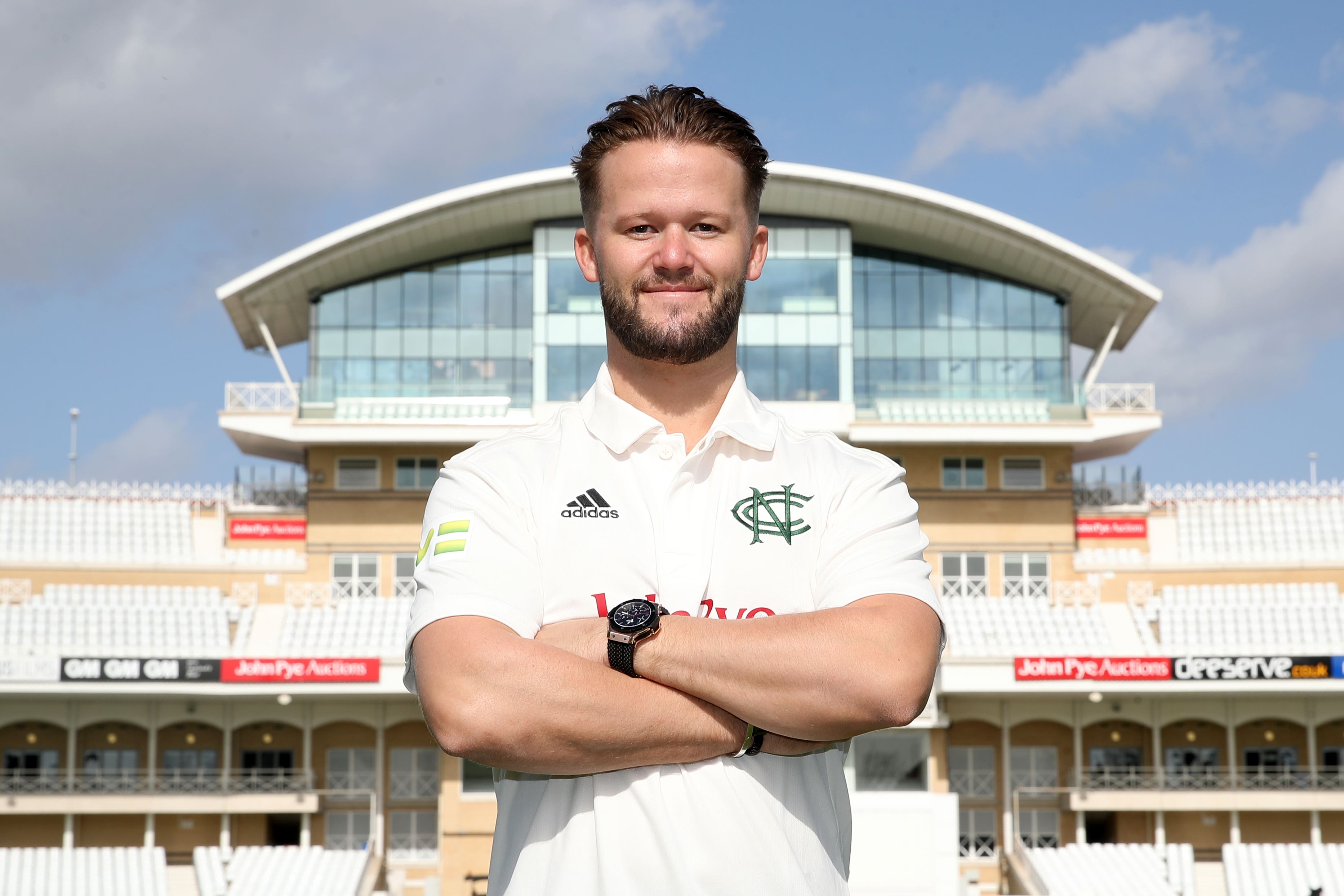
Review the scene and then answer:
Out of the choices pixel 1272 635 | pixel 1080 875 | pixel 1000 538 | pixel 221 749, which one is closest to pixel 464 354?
pixel 221 749

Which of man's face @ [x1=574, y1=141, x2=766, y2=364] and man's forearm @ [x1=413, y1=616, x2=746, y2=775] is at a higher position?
man's face @ [x1=574, y1=141, x2=766, y2=364]

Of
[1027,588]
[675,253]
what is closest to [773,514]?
[675,253]

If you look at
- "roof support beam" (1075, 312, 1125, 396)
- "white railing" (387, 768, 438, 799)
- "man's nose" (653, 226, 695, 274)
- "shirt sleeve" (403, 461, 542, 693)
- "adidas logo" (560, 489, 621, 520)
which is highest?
"roof support beam" (1075, 312, 1125, 396)

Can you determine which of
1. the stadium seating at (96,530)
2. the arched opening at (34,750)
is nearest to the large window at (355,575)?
the stadium seating at (96,530)

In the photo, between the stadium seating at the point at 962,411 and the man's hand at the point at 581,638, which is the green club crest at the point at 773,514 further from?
the stadium seating at the point at 962,411

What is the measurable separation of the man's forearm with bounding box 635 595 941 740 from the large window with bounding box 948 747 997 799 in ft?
108

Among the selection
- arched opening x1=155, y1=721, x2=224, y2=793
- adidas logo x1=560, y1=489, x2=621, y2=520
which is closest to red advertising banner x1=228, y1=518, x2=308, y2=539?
arched opening x1=155, y1=721, x2=224, y2=793

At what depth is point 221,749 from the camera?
112 ft

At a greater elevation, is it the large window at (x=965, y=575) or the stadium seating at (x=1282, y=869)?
the large window at (x=965, y=575)

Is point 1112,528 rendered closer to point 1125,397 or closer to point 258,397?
point 1125,397

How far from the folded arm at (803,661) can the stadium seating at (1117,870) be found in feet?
89.3

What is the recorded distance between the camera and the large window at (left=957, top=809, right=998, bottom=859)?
3306 cm

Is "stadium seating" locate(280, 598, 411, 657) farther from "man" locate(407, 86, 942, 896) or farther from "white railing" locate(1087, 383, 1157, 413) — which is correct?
"man" locate(407, 86, 942, 896)

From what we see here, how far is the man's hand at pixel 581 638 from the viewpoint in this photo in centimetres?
272
